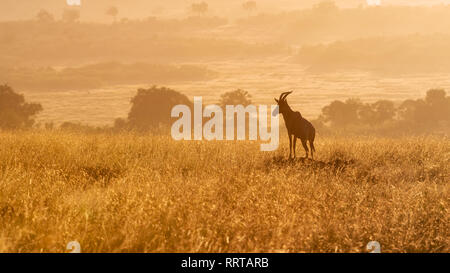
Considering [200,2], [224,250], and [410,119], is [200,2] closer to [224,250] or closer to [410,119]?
[410,119]

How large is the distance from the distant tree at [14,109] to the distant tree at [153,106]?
25.0 feet

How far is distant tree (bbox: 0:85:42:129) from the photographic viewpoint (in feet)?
122

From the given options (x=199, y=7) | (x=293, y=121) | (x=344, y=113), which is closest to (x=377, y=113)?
(x=344, y=113)

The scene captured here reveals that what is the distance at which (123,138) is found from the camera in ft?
40.3

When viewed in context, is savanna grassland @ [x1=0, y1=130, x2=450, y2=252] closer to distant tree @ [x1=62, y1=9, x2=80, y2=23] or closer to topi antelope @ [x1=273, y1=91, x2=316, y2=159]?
topi antelope @ [x1=273, y1=91, x2=316, y2=159]

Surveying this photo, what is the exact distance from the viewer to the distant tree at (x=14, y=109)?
37.2 metres

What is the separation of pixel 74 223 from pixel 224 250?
5.35 feet

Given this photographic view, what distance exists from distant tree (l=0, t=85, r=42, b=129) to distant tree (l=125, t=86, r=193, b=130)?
25.0 feet

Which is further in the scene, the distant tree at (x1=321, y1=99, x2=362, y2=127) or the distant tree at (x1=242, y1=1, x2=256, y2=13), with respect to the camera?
the distant tree at (x1=242, y1=1, x2=256, y2=13)

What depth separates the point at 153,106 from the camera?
41.8 m

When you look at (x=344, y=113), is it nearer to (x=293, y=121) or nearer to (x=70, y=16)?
(x=293, y=121)

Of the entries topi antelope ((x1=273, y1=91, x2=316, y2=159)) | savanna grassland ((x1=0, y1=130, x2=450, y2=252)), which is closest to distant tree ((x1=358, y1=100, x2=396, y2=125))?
savanna grassland ((x1=0, y1=130, x2=450, y2=252))

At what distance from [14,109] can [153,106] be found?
10737 mm

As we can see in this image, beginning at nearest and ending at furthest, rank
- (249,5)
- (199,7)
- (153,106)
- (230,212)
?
(230,212) < (153,106) < (199,7) < (249,5)
